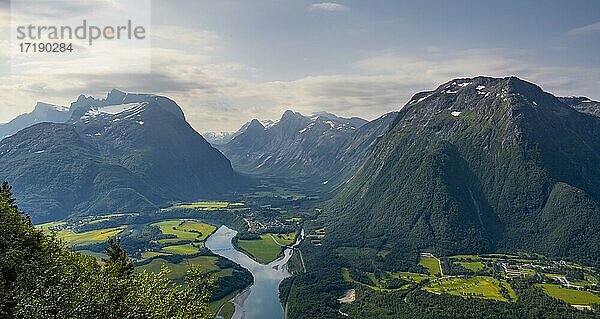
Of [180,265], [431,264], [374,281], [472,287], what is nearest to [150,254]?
[180,265]

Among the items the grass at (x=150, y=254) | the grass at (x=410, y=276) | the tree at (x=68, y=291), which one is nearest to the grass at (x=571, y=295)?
the grass at (x=410, y=276)

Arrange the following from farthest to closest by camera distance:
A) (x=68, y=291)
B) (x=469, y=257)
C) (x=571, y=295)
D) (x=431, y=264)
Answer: (x=469, y=257) → (x=431, y=264) → (x=571, y=295) → (x=68, y=291)

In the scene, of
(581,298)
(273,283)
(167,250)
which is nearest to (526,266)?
(581,298)

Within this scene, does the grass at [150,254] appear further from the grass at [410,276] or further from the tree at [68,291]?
the tree at [68,291]

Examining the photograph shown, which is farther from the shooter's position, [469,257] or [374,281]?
[469,257]

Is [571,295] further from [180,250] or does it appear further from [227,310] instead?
[180,250]
